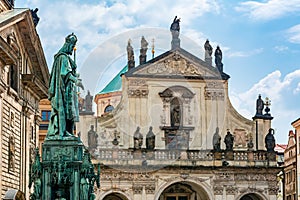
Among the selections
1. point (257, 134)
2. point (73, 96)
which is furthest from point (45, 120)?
point (73, 96)

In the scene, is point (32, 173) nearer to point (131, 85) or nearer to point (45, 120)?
point (131, 85)

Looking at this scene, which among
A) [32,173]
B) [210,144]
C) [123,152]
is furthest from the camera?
[210,144]

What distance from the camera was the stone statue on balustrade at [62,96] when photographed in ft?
54.3

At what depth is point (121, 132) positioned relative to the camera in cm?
4903

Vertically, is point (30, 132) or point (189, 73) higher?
point (189, 73)

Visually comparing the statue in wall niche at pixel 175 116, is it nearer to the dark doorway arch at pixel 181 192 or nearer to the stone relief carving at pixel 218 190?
the dark doorway arch at pixel 181 192

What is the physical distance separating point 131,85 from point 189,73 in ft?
13.0

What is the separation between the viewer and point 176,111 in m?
50.0

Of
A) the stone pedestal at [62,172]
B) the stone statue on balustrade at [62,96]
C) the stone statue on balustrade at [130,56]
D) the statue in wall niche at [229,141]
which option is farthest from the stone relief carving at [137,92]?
the stone pedestal at [62,172]

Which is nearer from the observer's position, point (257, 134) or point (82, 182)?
point (82, 182)

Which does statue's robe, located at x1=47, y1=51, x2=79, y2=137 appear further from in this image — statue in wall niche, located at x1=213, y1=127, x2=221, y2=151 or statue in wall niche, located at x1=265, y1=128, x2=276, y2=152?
statue in wall niche, located at x1=265, y1=128, x2=276, y2=152

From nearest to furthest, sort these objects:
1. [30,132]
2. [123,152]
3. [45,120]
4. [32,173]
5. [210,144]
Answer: [32,173]
[30,132]
[123,152]
[210,144]
[45,120]

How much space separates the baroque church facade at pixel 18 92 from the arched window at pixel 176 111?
14382 millimetres

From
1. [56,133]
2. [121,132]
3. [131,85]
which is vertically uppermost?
[131,85]
